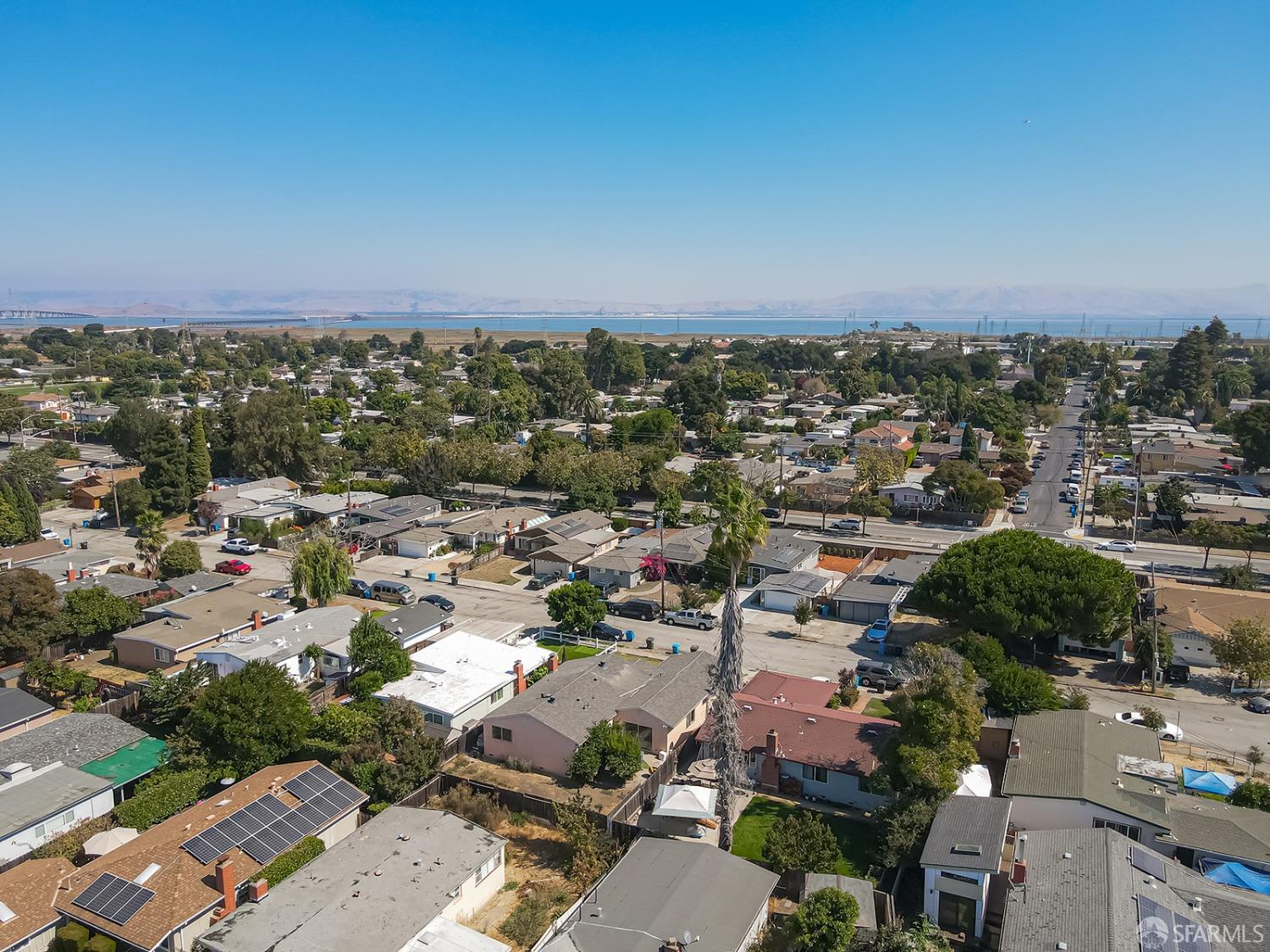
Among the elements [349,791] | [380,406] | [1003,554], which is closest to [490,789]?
[349,791]

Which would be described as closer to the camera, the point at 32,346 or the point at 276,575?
the point at 276,575

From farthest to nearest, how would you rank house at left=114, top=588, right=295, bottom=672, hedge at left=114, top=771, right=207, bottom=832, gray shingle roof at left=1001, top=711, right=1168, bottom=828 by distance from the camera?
house at left=114, top=588, right=295, bottom=672 < hedge at left=114, top=771, right=207, bottom=832 < gray shingle roof at left=1001, top=711, right=1168, bottom=828

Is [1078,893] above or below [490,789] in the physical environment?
above

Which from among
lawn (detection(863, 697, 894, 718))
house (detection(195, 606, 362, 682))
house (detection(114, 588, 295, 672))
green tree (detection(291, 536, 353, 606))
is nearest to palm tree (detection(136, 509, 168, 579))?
house (detection(114, 588, 295, 672))

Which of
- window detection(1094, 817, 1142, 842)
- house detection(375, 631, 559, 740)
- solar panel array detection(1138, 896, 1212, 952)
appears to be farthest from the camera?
house detection(375, 631, 559, 740)

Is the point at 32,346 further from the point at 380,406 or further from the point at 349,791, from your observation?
the point at 349,791

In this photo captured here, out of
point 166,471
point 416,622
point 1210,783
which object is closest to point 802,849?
point 1210,783

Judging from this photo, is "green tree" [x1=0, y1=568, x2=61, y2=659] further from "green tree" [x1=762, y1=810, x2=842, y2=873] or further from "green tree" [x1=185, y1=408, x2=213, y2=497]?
"green tree" [x1=762, y1=810, x2=842, y2=873]
